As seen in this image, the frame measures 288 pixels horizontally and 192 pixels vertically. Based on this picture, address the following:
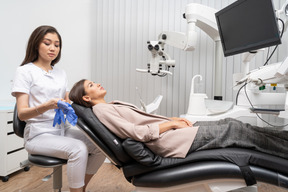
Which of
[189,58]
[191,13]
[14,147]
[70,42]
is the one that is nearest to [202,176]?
[191,13]

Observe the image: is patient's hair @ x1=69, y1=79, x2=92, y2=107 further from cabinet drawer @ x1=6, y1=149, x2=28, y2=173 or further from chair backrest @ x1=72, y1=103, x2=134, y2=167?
cabinet drawer @ x1=6, y1=149, x2=28, y2=173

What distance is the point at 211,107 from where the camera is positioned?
172 centimetres

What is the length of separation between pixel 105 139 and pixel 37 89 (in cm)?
61

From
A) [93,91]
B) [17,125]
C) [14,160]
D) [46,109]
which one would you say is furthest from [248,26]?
[14,160]

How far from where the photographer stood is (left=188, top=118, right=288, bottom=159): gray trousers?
1.03 metres

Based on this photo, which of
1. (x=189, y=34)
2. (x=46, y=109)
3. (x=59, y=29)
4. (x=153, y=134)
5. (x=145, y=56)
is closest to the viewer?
(x=153, y=134)

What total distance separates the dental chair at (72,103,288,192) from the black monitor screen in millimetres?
689

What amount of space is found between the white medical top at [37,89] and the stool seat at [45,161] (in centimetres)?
16

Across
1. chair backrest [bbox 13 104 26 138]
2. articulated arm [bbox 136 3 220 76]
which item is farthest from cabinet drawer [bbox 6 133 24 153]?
articulated arm [bbox 136 3 220 76]

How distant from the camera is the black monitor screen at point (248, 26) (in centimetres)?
123

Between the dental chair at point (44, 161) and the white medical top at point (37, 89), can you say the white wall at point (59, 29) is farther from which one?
the dental chair at point (44, 161)

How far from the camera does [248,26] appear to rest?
1418mm

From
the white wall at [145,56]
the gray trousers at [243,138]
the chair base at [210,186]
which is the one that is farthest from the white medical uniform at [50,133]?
the white wall at [145,56]

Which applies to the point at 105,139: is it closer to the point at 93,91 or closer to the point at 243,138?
the point at 93,91
